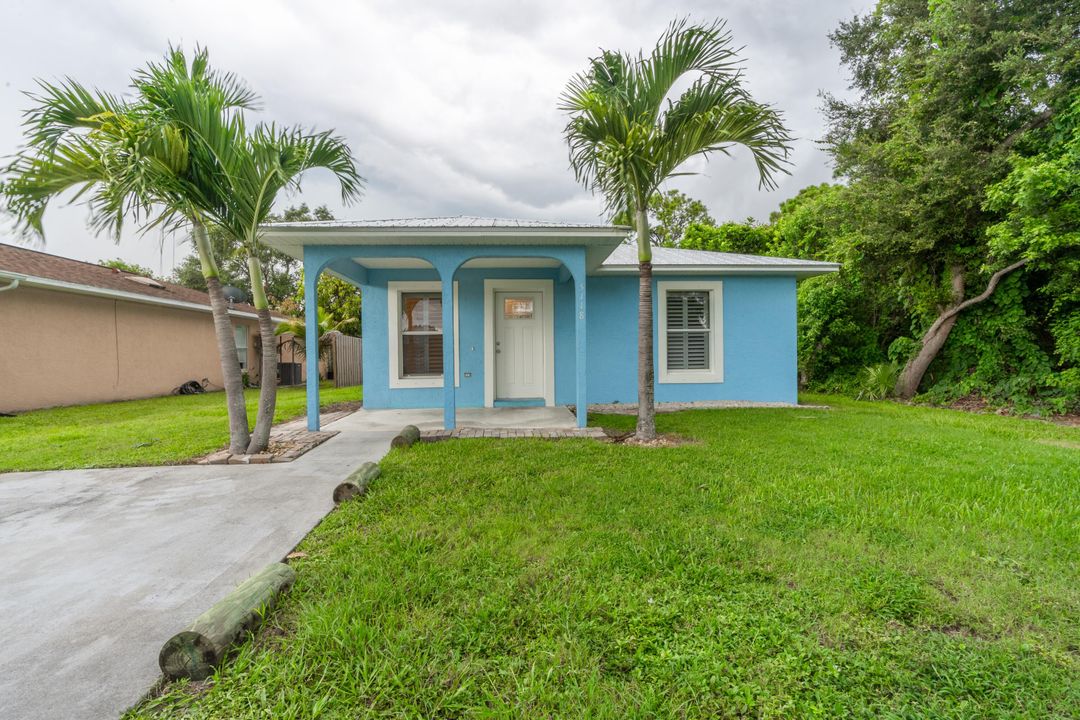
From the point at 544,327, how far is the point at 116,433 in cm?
655

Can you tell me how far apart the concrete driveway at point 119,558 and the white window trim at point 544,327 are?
3402 millimetres

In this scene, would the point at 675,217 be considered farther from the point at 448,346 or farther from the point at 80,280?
the point at 80,280

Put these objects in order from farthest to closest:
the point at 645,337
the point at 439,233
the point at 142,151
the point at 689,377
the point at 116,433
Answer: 1. the point at 689,377
2. the point at 116,433
3. the point at 439,233
4. the point at 645,337
5. the point at 142,151

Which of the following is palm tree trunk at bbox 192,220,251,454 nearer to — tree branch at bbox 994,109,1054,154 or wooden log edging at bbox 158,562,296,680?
Result: wooden log edging at bbox 158,562,296,680

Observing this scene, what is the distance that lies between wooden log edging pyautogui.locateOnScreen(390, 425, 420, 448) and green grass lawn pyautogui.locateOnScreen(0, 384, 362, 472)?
222cm

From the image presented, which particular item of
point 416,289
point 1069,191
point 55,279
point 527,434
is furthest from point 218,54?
point 1069,191

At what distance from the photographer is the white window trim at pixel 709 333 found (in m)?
8.16

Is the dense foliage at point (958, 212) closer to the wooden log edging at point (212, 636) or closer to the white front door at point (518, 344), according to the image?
the white front door at point (518, 344)

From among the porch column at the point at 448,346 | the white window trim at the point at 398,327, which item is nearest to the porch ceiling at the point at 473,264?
the white window trim at the point at 398,327

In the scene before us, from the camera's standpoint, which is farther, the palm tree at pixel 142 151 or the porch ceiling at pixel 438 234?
the porch ceiling at pixel 438 234

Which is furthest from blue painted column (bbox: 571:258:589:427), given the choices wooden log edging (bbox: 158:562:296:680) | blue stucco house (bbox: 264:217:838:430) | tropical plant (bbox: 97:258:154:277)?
tropical plant (bbox: 97:258:154:277)

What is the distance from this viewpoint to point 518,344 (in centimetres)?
809

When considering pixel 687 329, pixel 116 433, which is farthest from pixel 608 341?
pixel 116 433

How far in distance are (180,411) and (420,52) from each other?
836 cm
